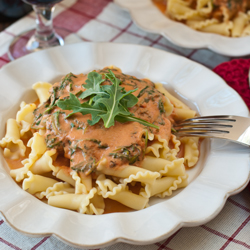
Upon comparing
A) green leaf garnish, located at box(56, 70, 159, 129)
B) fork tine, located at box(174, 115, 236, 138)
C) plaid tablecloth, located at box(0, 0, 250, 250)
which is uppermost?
green leaf garnish, located at box(56, 70, 159, 129)

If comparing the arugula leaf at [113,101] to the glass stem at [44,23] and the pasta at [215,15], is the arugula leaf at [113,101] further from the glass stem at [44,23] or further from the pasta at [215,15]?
the pasta at [215,15]

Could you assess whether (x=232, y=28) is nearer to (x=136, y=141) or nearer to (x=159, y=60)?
(x=159, y=60)

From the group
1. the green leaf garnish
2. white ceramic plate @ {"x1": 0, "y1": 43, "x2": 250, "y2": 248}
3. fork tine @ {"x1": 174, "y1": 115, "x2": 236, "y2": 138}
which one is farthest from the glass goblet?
fork tine @ {"x1": 174, "y1": 115, "x2": 236, "y2": 138}

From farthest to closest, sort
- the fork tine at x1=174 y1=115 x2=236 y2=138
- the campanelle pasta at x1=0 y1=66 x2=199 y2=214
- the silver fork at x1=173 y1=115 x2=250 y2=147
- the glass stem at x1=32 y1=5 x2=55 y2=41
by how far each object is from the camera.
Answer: the glass stem at x1=32 y1=5 x2=55 y2=41
the fork tine at x1=174 y1=115 x2=236 y2=138
the silver fork at x1=173 y1=115 x2=250 y2=147
the campanelle pasta at x1=0 y1=66 x2=199 y2=214

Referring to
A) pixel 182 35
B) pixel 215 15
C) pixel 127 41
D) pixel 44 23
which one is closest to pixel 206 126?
pixel 182 35

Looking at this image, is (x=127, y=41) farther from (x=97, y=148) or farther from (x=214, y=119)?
(x=97, y=148)

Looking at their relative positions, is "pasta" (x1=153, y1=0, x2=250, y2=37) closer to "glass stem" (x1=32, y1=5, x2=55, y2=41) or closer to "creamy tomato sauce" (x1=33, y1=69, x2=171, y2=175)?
"glass stem" (x1=32, y1=5, x2=55, y2=41)

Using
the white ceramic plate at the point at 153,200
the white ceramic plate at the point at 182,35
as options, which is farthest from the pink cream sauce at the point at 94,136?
the white ceramic plate at the point at 182,35
